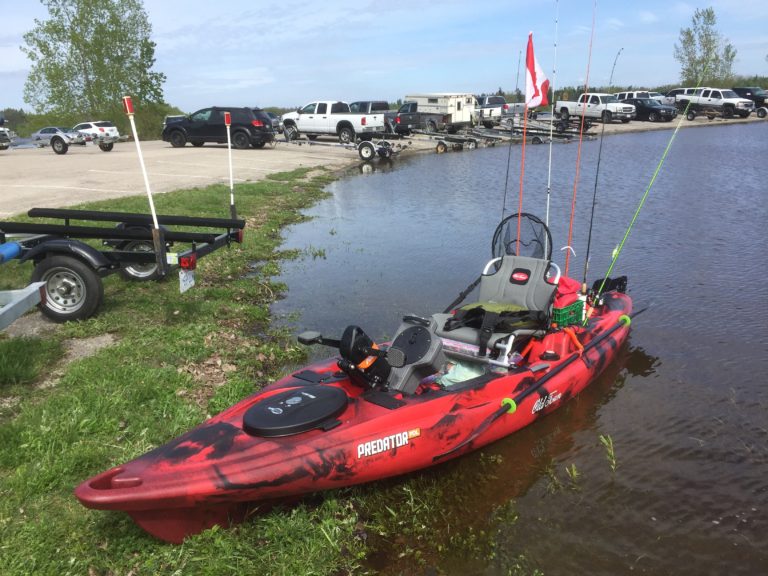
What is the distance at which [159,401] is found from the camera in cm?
521

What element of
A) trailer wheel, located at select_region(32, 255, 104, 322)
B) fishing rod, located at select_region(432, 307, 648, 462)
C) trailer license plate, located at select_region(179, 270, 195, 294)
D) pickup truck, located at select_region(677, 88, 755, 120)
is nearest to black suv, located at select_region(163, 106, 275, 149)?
trailer wheel, located at select_region(32, 255, 104, 322)

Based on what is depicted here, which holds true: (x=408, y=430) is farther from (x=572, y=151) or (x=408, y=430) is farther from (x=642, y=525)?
(x=572, y=151)

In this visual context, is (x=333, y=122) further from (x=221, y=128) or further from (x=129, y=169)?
(x=129, y=169)

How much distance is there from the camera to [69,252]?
653cm

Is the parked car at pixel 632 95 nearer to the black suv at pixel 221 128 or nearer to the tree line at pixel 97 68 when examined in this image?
the tree line at pixel 97 68

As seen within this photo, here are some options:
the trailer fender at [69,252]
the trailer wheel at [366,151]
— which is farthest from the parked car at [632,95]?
the trailer fender at [69,252]

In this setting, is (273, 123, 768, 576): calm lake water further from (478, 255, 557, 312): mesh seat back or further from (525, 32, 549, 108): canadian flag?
(525, 32, 549, 108): canadian flag

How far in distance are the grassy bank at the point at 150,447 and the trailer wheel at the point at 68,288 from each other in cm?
24

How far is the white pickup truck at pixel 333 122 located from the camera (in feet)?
93.8

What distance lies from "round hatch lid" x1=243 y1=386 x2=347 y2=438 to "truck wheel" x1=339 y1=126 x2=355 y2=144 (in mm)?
26289

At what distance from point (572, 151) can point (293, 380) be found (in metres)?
26.9

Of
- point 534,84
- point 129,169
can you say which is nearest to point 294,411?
point 534,84

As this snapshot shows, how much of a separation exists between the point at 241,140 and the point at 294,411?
1002 inches

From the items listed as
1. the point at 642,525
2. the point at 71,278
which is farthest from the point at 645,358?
the point at 71,278
